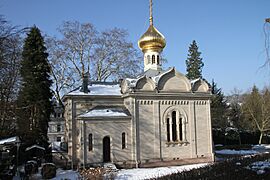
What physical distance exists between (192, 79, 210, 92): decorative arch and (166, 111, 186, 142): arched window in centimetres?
262

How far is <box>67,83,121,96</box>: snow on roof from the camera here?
68.6ft

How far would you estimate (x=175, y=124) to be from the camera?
21.9m

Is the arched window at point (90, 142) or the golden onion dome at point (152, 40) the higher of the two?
the golden onion dome at point (152, 40)

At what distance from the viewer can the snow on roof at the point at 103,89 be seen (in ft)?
68.6

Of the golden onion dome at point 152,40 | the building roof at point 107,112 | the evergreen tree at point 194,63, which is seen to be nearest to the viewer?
the building roof at point 107,112

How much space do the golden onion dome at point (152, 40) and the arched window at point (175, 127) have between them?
6.60 metres

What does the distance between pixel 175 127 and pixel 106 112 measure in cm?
562

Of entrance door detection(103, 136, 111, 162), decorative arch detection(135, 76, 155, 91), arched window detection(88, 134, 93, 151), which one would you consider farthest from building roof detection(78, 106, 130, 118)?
decorative arch detection(135, 76, 155, 91)

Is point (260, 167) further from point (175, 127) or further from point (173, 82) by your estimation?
point (173, 82)

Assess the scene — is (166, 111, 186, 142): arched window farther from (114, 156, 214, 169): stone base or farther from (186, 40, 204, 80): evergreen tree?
(186, 40, 204, 80): evergreen tree

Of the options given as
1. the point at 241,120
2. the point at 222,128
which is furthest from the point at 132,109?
the point at 241,120

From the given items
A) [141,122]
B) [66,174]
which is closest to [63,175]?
[66,174]

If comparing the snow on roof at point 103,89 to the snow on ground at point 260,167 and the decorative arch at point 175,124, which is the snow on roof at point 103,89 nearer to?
the decorative arch at point 175,124

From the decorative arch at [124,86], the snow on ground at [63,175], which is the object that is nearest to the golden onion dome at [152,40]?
the decorative arch at [124,86]
